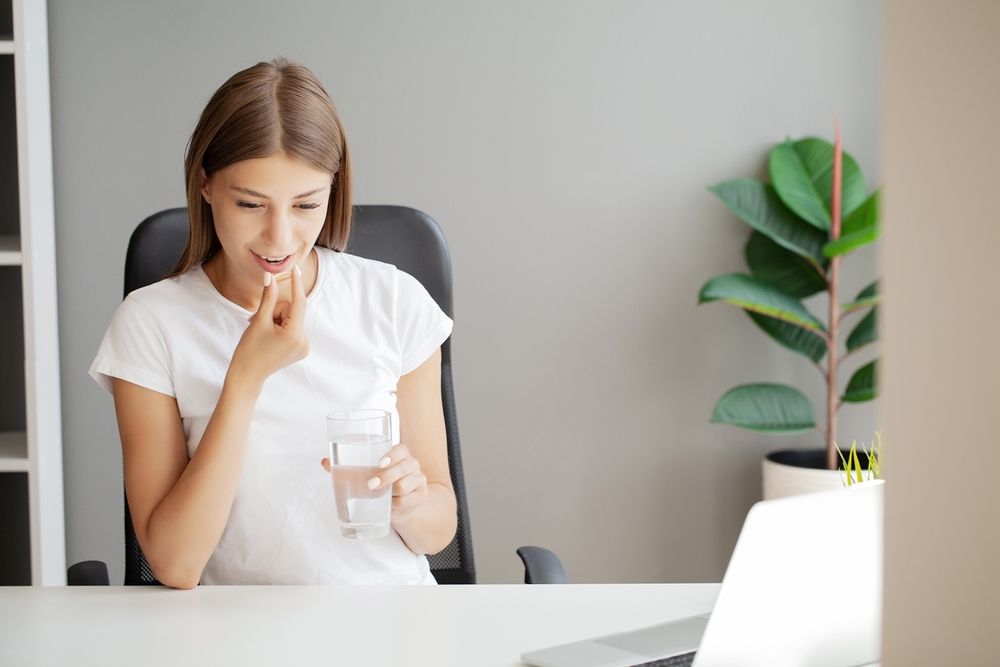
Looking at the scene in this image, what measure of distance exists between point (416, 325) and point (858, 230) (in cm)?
137

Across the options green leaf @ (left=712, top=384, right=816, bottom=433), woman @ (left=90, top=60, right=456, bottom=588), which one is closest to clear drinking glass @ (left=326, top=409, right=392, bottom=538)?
woman @ (left=90, top=60, right=456, bottom=588)

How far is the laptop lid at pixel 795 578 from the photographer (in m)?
0.70

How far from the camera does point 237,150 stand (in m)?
1.31

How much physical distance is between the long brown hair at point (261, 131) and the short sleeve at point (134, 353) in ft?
0.32

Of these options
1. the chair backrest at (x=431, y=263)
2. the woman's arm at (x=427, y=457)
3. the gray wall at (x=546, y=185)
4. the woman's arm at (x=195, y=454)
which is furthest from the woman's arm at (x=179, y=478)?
the gray wall at (x=546, y=185)

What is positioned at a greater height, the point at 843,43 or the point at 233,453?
the point at 843,43

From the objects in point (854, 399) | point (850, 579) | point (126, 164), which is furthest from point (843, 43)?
point (850, 579)

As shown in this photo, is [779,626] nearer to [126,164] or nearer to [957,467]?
[957,467]

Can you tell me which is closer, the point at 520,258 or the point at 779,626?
the point at 779,626

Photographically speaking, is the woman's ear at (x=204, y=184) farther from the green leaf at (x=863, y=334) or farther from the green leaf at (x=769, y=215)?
the green leaf at (x=863, y=334)

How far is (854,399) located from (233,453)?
5.55 feet

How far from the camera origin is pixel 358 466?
41.9 inches

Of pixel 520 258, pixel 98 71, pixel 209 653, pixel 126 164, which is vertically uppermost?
pixel 98 71

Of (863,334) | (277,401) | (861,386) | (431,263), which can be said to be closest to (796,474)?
(861,386)
